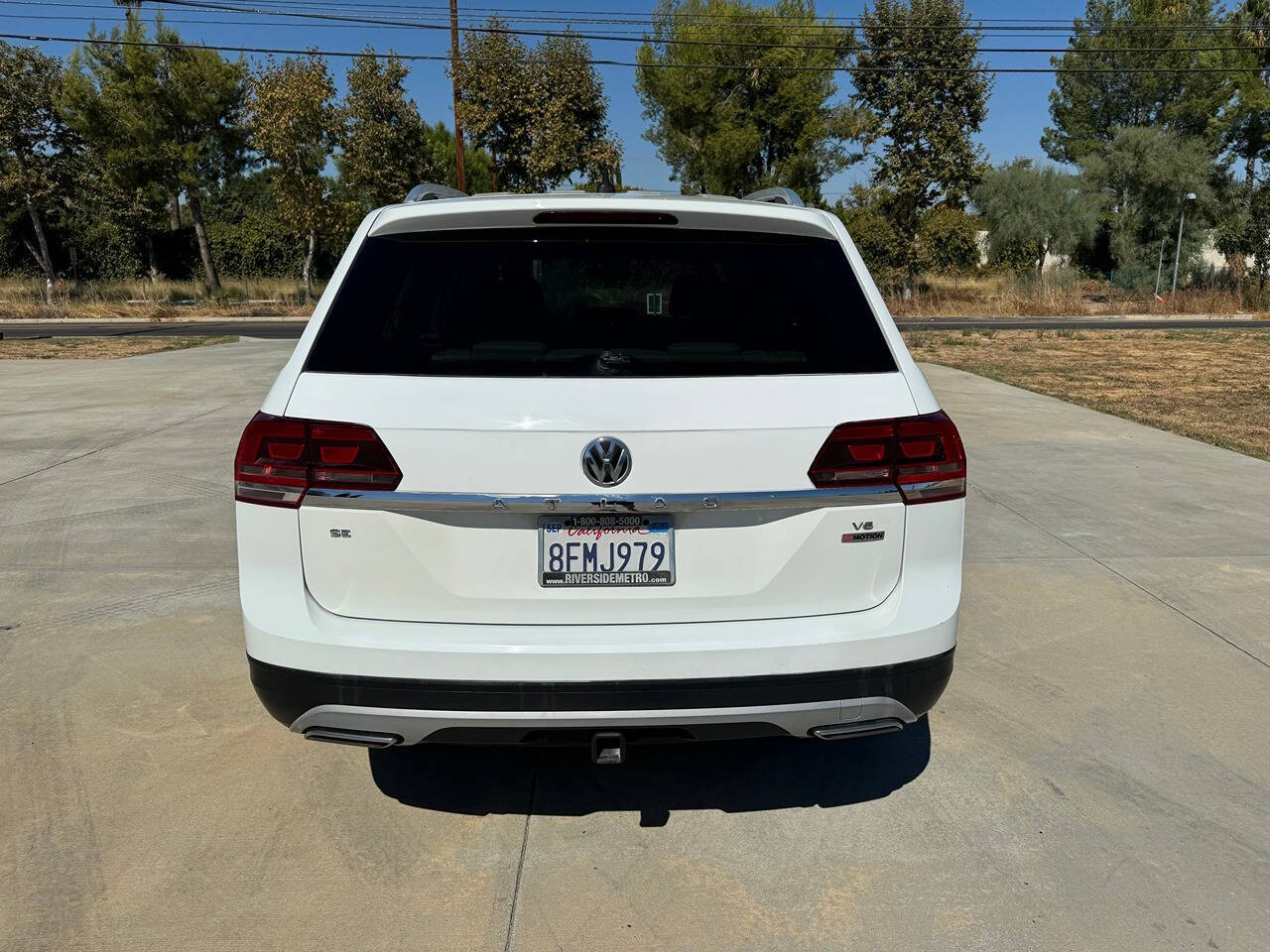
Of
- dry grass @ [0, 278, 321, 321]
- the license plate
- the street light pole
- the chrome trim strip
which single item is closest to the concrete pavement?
dry grass @ [0, 278, 321, 321]

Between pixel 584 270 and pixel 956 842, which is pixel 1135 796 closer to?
pixel 956 842

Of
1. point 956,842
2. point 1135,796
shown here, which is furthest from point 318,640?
point 1135,796

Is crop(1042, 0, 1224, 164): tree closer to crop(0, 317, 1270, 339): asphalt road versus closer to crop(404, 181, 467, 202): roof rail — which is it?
crop(0, 317, 1270, 339): asphalt road

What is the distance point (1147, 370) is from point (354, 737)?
15.8 meters

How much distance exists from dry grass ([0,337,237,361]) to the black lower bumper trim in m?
17.5

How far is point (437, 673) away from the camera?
250 cm

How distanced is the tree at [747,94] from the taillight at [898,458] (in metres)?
37.3

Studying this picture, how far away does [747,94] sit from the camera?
40469 millimetres

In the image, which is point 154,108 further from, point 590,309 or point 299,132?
point 590,309

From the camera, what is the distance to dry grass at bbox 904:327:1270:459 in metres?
10.6

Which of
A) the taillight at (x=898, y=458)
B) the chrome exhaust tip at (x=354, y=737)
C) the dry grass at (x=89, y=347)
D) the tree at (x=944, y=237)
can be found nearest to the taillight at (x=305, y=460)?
the chrome exhaust tip at (x=354, y=737)

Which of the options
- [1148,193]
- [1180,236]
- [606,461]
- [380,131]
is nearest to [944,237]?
[1180,236]

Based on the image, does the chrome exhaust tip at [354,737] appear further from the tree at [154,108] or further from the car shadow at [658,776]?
the tree at [154,108]

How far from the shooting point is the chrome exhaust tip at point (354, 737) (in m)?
2.58
